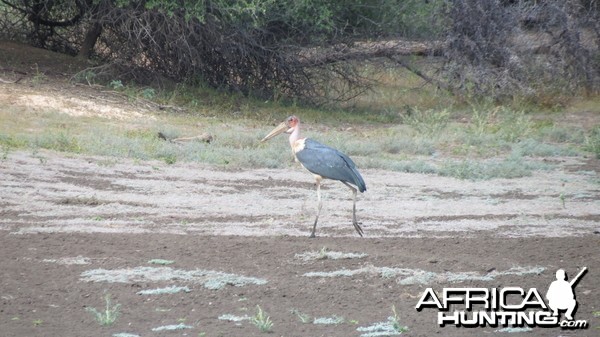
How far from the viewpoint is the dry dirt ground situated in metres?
6.90

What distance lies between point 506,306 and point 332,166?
113 inches

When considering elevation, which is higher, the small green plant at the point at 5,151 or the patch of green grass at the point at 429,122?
the patch of green grass at the point at 429,122

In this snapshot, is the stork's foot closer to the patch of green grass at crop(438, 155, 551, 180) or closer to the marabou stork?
the marabou stork

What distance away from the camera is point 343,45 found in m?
20.5

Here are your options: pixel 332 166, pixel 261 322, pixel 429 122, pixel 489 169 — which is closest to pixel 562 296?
pixel 261 322

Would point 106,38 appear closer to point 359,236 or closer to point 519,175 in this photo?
point 519,175

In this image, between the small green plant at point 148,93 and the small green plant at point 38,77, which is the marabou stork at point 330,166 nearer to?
the small green plant at point 148,93

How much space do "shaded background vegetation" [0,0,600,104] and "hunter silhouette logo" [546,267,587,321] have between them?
12.4 m

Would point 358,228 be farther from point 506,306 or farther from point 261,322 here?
point 261,322

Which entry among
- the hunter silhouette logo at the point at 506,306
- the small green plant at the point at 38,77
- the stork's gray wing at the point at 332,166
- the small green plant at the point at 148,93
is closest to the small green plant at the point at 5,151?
the small green plant at the point at 38,77

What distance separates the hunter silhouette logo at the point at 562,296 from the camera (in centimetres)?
668

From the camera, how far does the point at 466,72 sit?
2048 centimetres

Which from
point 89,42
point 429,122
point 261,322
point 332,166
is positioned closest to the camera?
point 261,322

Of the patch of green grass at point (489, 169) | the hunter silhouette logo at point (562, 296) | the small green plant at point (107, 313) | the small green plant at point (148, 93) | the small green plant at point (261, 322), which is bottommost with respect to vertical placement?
the small green plant at point (148, 93)
